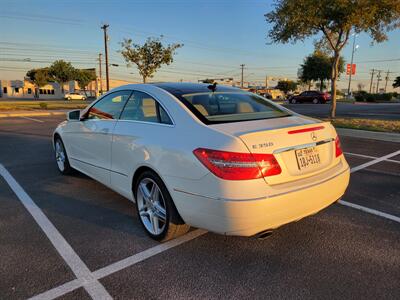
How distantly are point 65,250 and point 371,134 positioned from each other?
9834mm

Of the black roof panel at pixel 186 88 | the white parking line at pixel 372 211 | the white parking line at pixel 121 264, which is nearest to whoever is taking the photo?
the white parking line at pixel 121 264

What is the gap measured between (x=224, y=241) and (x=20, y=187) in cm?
342

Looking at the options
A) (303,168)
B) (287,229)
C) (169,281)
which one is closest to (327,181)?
(303,168)

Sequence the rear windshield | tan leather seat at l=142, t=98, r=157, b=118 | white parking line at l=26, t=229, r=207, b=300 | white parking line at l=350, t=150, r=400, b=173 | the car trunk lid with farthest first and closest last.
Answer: white parking line at l=350, t=150, r=400, b=173, tan leather seat at l=142, t=98, r=157, b=118, the rear windshield, the car trunk lid, white parking line at l=26, t=229, r=207, b=300

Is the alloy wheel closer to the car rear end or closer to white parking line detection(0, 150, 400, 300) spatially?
white parking line detection(0, 150, 400, 300)

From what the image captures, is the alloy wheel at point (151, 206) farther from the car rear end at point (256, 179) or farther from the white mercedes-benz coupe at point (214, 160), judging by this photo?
the car rear end at point (256, 179)

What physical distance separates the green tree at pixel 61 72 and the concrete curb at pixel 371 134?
79783 millimetres

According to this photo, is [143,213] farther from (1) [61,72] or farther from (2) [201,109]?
(1) [61,72]

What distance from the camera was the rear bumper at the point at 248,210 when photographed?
8.29 ft

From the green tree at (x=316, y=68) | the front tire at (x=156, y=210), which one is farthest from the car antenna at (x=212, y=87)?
the green tree at (x=316, y=68)

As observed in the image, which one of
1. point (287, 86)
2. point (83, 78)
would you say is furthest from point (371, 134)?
point (287, 86)

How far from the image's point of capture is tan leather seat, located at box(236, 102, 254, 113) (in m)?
3.44

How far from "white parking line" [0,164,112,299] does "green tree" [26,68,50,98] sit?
262 ft

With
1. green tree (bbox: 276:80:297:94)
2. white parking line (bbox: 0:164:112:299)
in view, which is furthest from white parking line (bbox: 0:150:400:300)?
green tree (bbox: 276:80:297:94)
